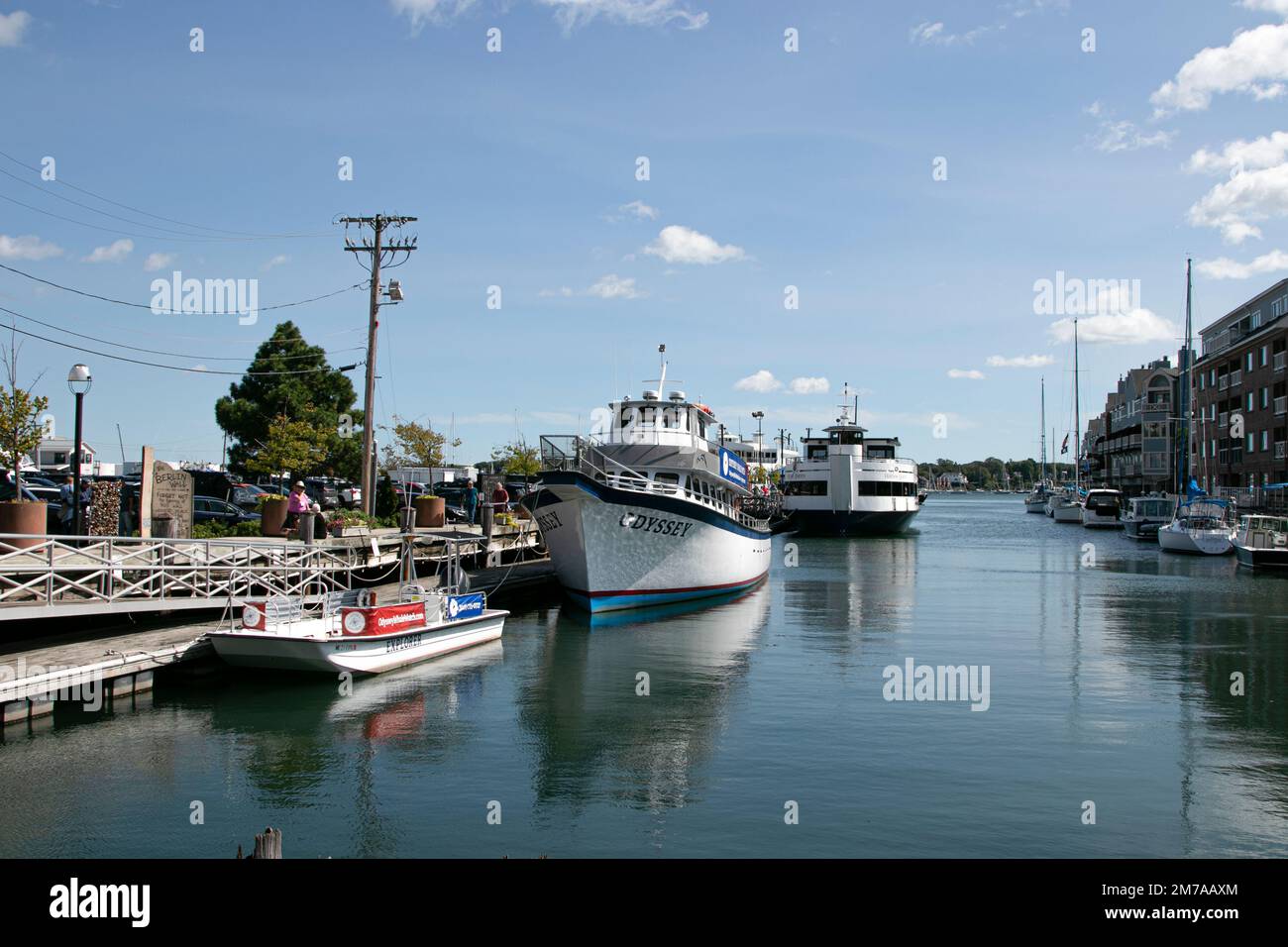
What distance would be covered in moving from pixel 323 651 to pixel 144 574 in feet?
14.6

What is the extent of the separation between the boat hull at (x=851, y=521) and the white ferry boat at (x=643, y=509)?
1599 inches

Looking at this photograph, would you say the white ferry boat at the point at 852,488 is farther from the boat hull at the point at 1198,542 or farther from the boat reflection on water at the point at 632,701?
the boat reflection on water at the point at 632,701

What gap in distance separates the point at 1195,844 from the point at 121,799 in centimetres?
1272

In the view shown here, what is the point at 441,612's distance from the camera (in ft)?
72.2

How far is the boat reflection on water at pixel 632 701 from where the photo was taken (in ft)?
43.2

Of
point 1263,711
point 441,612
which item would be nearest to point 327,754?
point 441,612

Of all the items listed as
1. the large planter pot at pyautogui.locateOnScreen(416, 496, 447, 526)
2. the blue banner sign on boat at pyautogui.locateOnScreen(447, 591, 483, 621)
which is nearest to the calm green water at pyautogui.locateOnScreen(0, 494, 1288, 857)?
the blue banner sign on boat at pyautogui.locateOnScreen(447, 591, 483, 621)

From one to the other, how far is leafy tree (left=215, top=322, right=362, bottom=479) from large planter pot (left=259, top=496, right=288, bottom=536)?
29.7 metres

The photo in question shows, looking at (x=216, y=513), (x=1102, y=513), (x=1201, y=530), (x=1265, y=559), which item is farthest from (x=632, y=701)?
(x=1102, y=513)

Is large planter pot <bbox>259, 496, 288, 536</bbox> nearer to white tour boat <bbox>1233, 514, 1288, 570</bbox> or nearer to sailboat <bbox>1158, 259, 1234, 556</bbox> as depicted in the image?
white tour boat <bbox>1233, 514, 1288, 570</bbox>

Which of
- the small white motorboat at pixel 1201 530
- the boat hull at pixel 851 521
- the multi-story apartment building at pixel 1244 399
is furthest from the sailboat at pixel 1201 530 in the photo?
the boat hull at pixel 851 521

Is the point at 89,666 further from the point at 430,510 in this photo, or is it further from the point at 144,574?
the point at 430,510

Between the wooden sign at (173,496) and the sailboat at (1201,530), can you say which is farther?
the sailboat at (1201,530)

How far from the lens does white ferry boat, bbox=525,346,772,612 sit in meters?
27.7
